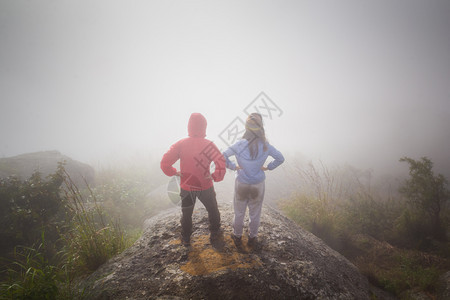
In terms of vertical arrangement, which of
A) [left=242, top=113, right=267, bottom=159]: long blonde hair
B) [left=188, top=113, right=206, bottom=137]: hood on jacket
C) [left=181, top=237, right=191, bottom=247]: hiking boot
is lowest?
[left=181, top=237, right=191, bottom=247]: hiking boot

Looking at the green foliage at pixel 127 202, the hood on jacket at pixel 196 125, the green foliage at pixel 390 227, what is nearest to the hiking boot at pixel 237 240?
the hood on jacket at pixel 196 125

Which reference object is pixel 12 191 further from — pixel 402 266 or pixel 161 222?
pixel 402 266

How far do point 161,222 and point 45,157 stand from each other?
1186 cm

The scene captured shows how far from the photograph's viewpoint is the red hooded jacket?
2828mm

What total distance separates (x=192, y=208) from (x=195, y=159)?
2.95ft

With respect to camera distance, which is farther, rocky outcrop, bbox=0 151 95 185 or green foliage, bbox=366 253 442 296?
rocky outcrop, bbox=0 151 95 185

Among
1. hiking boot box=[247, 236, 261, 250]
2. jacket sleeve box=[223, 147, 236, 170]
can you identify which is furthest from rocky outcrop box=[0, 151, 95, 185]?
hiking boot box=[247, 236, 261, 250]

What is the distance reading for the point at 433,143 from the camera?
23.3 metres

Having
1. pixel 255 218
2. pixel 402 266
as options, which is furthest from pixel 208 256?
pixel 402 266

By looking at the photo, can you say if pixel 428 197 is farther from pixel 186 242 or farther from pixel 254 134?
pixel 186 242

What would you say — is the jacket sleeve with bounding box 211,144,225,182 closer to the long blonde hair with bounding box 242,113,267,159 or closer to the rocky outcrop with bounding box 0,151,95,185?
the long blonde hair with bounding box 242,113,267,159

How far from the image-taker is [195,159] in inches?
111

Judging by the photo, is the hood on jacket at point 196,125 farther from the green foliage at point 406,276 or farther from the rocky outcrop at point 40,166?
the rocky outcrop at point 40,166

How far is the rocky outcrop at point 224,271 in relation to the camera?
1.90m
